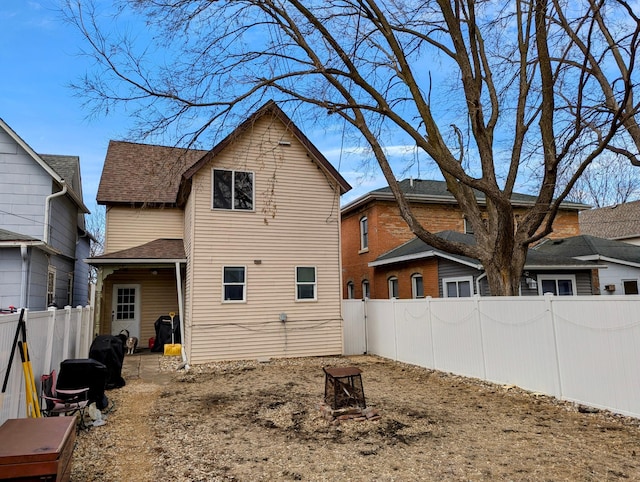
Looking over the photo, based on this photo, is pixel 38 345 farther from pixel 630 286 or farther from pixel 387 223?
pixel 630 286

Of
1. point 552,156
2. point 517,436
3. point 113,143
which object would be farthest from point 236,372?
point 113,143

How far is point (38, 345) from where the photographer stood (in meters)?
5.70

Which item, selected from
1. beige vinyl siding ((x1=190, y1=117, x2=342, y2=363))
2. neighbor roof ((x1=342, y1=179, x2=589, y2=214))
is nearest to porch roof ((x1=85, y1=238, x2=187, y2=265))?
beige vinyl siding ((x1=190, y1=117, x2=342, y2=363))

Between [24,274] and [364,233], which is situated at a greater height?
[364,233]

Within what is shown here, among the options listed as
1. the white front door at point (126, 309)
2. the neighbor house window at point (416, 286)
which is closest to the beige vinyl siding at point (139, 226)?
the white front door at point (126, 309)

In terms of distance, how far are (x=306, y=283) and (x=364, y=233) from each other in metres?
6.85

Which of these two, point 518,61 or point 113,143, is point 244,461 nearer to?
point 518,61

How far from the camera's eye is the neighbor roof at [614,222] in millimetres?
27531

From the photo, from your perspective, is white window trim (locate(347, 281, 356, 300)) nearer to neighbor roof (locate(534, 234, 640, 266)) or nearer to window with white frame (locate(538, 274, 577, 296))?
neighbor roof (locate(534, 234, 640, 266))

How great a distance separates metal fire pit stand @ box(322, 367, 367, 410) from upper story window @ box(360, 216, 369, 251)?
485 inches

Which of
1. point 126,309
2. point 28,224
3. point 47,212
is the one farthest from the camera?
point 126,309

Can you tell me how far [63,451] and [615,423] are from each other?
654 centimetres

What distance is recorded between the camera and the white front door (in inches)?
579

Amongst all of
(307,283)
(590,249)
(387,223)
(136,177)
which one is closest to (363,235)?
(387,223)
